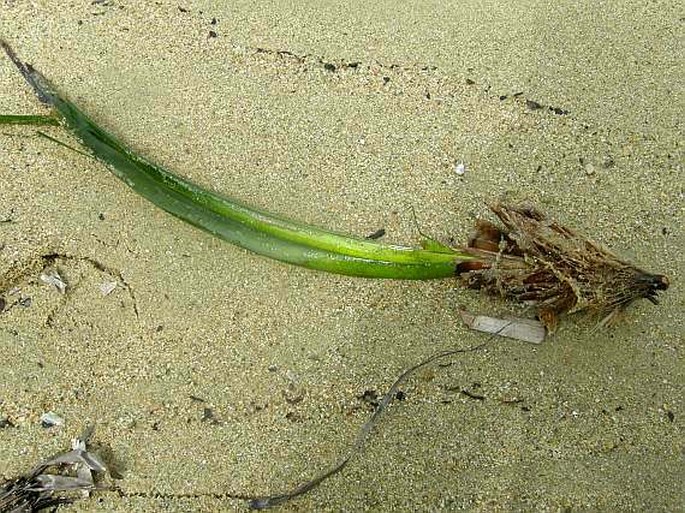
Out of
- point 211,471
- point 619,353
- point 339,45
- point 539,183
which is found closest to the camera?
point 211,471

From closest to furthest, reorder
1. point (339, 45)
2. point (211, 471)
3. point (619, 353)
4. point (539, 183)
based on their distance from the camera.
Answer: point (211, 471) → point (619, 353) → point (539, 183) → point (339, 45)

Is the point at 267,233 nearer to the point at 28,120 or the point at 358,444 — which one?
the point at 358,444

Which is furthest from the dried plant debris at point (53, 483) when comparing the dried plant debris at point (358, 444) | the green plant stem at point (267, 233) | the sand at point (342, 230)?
the green plant stem at point (267, 233)

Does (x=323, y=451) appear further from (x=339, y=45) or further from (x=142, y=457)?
(x=339, y=45)

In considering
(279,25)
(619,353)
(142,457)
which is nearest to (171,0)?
(279,25)

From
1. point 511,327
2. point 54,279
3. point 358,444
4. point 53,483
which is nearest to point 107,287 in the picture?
point 54,279

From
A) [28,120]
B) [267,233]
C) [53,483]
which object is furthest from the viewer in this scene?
[28,120]

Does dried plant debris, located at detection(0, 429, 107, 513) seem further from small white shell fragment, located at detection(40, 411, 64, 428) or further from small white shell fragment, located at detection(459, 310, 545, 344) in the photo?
small white shell fragment, located at detection(459, 310, 545, 344)

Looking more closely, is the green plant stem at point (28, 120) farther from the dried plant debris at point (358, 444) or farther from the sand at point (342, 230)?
the dried plant debris at point (358, 444)
